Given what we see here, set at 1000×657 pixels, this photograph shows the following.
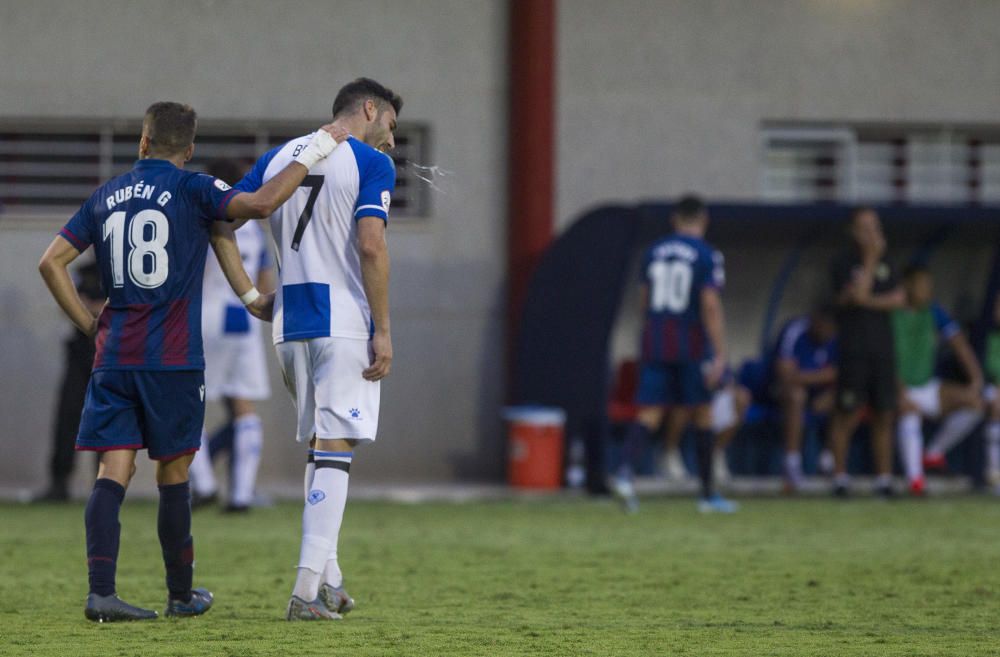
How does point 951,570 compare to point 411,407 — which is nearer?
point 951,570

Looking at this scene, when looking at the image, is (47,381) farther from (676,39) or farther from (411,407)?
(676,39)

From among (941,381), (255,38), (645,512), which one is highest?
(255,38)

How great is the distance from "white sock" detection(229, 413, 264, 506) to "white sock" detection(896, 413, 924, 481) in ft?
18.2

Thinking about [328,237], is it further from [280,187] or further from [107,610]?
[107,610]

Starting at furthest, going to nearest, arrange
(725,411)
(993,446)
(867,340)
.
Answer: (993,446)
(725,411)
(867,340)

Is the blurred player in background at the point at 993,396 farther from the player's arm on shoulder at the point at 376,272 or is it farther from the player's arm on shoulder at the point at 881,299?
the player's arm on shoulder at the point at 376,272

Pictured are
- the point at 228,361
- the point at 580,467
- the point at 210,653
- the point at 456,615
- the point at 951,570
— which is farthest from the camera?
the point at 580,467

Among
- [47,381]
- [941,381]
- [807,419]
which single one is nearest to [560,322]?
[807,419]

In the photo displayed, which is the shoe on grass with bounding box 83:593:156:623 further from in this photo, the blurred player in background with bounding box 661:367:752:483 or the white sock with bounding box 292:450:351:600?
the blurred player in background with bounding box 661:367:752:483

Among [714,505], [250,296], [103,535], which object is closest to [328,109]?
[714,505]

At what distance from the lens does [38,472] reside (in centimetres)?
1488

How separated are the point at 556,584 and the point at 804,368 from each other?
7488 millimetres

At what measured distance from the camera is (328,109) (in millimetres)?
15227

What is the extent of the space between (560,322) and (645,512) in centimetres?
266
